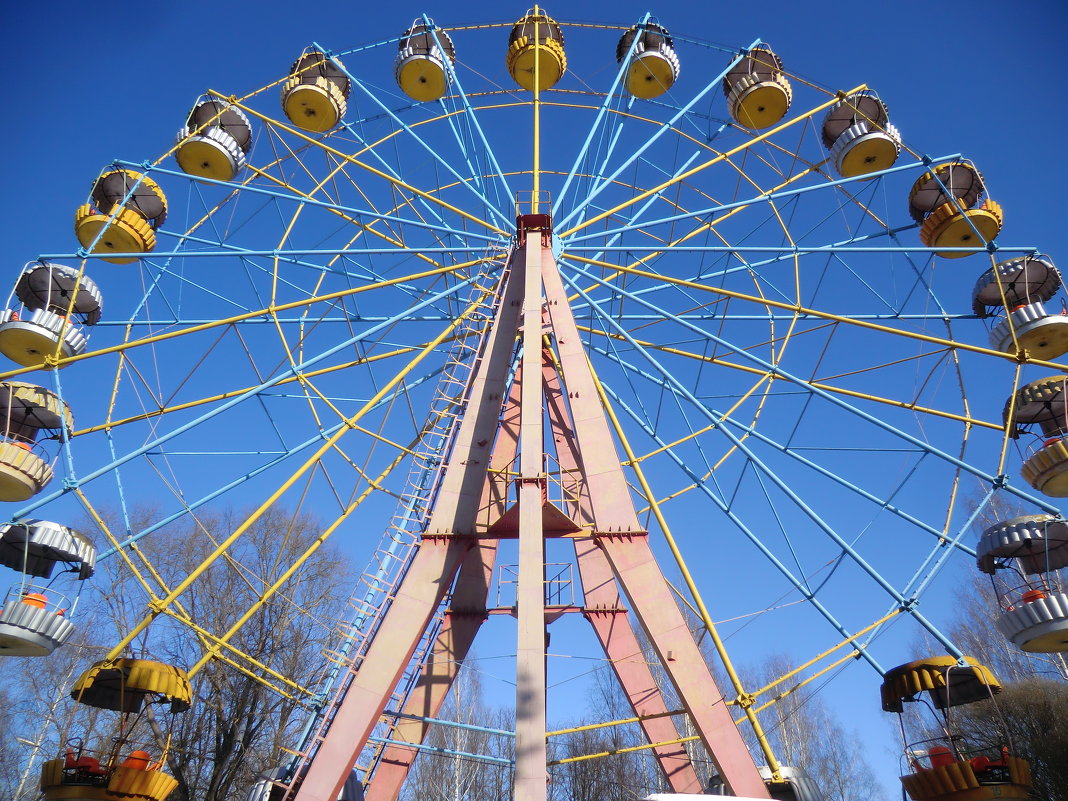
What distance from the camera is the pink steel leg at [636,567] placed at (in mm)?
→ 9484

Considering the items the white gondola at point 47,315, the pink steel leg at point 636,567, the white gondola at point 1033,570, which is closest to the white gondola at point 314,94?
the white gondola at point 47,315

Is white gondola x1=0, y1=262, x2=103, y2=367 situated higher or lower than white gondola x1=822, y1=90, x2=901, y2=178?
lower

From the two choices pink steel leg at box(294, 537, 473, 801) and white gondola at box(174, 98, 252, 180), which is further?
white gondola at box(174, 98, 252, 180)

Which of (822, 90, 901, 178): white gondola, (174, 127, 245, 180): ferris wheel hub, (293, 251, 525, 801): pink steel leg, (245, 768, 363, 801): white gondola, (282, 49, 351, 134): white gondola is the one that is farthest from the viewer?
(282, 49, 351, 134): white gondola

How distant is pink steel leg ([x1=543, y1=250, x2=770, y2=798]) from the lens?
9.48 meters

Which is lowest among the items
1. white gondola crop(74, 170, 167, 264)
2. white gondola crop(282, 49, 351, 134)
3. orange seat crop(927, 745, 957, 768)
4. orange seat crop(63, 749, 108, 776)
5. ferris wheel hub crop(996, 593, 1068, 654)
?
orange seat crop(927, 745, 957, 768)

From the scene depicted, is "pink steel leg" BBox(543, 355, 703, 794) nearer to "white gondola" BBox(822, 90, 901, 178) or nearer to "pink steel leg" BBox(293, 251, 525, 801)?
"pink steel leg" BBox(293, 251, 525, 801)

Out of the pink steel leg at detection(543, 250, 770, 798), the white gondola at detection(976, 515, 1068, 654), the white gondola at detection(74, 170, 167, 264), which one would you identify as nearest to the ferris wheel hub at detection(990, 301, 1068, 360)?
the white gondola at detection(976, 515, 1068, 654)

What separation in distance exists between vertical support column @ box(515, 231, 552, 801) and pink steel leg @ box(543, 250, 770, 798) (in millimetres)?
692

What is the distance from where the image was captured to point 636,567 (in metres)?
10.9

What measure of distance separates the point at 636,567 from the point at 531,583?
1.92 meters

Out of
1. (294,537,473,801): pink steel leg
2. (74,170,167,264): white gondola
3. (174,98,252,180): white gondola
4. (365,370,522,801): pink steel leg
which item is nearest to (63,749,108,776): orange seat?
(294,537,473,801): pink steel leg

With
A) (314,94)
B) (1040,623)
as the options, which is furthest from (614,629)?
(314,94)

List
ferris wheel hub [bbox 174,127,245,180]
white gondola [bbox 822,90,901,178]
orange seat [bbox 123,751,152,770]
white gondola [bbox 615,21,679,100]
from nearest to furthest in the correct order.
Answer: orange seat [bbox 123,751,152,770], ferris wheel hub [bbox 174,127,245,180], white gondola [bbox 822,90,901,178], white gondola [bbox 615,21,679,100]
